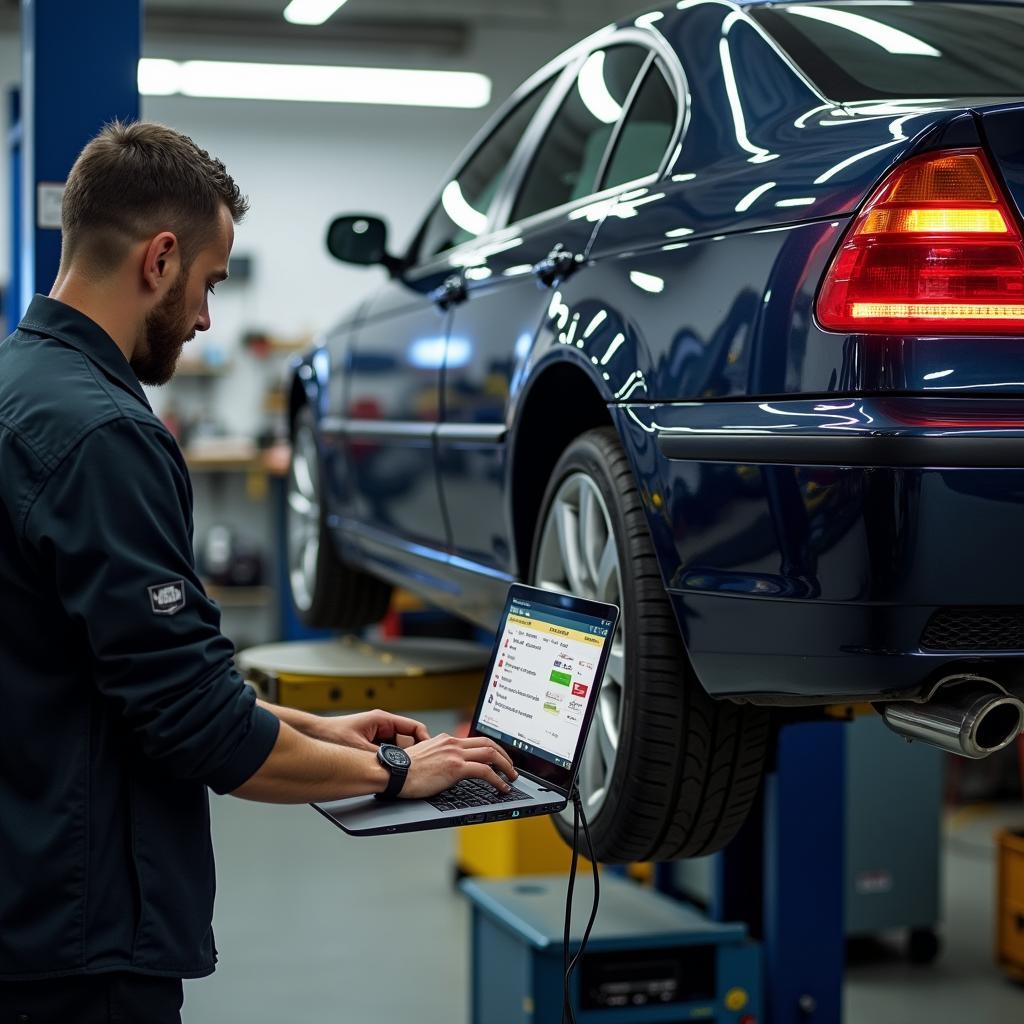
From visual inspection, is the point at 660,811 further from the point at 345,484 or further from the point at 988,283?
the point at 345,484

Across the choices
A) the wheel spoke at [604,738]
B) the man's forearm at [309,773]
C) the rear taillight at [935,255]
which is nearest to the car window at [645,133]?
the rear taillight at [935,255]

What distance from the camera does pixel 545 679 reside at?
1934 millimetres

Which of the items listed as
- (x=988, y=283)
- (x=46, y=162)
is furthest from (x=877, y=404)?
(x=46, y=162)

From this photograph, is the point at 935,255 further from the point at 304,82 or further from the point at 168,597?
the point at 304,82

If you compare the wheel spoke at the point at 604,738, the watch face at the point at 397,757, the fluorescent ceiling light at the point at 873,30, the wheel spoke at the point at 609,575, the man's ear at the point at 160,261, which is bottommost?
the wheel spoke at the point at 604,738

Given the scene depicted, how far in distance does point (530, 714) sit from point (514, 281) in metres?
0.93

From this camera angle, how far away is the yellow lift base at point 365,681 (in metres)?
3.25

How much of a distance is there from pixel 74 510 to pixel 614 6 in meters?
9.20

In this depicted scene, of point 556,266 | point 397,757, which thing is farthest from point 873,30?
point 397,757

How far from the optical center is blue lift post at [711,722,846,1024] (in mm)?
3465

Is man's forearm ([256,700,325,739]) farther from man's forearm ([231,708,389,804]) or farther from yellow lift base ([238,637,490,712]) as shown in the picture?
yellow lift base ([238,637,490,712])

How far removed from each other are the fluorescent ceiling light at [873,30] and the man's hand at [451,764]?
1153mm

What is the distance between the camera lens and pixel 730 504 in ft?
6.00

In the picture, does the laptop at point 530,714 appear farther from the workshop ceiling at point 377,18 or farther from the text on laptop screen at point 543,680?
the workshop ceiling at point 377,18
